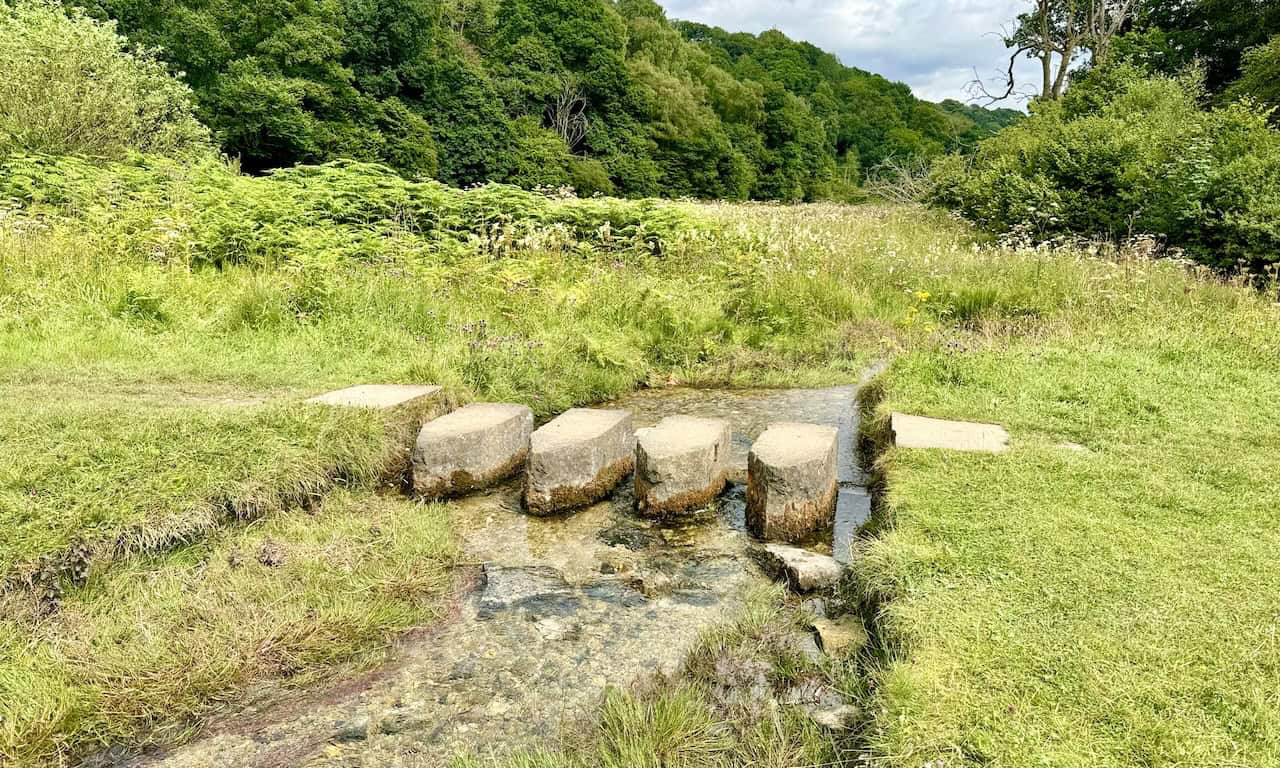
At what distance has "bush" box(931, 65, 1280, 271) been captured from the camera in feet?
25.4

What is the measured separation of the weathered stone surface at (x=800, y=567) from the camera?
292cm

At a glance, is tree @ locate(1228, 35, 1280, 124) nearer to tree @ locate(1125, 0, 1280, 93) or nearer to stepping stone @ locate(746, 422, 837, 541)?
tree @ locate(1125, 0, 1280, 93)

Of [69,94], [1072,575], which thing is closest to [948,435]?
[1072,575]

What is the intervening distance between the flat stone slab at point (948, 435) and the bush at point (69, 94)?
11.6 meters

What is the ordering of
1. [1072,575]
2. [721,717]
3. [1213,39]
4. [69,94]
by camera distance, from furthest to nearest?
[1213,39]
[69,94]
[1072,575]
[721,717]

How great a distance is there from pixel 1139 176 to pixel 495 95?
24.6m

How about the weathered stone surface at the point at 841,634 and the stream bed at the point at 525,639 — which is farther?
the weathered stone surface at the point at 841,634

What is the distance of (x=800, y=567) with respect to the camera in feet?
9.77

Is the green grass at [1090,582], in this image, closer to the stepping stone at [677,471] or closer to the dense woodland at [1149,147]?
the stepping stone at [677,471]

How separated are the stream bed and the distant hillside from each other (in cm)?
2075

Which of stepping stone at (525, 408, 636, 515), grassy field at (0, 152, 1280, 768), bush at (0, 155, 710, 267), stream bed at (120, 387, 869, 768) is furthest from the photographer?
bush at (0, 155, 710, 267)

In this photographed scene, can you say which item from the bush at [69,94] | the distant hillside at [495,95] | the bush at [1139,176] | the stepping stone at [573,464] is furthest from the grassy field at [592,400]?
the distant hillside at [495,95]

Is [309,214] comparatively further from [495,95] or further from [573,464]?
[495,95]

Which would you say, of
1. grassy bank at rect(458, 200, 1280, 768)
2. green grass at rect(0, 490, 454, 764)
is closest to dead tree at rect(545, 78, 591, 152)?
grassy bank at rect(458, 200, 1280, 768)
